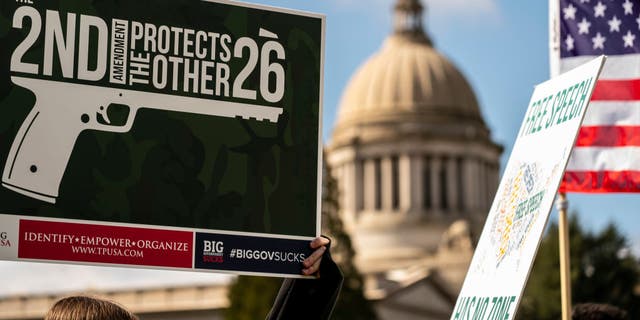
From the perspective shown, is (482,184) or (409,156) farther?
(482,184)

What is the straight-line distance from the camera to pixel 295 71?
6.29 metres

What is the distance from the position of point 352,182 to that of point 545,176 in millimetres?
104829

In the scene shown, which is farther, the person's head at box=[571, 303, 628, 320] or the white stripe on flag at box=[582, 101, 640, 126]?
the white stripe on flag at box=[582, 101, 640, 126]

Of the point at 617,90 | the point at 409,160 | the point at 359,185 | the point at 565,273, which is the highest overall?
the point at 617,90

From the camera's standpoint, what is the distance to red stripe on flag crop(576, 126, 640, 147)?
11594 mm

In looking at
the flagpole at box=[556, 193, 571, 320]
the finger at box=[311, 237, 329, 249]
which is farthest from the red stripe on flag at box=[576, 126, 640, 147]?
the finger at box=[311, 237, 329, 249]

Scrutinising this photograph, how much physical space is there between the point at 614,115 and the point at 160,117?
21.7 ft

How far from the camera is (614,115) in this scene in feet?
39.2

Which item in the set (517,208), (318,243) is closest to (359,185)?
(517,208)

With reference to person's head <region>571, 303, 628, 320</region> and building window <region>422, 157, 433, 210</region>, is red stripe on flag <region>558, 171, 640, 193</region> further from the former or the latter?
building window <region>422, 157, 433, 210</region>

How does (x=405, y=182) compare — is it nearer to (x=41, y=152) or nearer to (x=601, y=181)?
(x=601, y=181)

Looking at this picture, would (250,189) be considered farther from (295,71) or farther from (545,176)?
(545,176)

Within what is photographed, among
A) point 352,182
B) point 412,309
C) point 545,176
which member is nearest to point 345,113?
point 352,182

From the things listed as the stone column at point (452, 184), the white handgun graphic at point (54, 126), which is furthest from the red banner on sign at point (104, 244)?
the stone column at point (452, 184)
